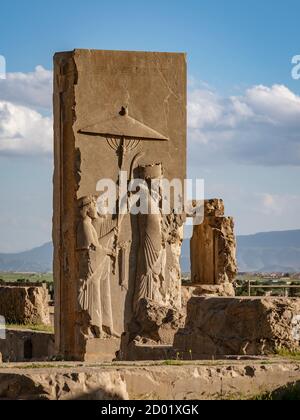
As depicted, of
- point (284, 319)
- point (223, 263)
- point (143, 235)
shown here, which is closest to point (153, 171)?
point (143, 235)

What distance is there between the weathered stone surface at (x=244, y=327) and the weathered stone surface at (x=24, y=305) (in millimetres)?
12517

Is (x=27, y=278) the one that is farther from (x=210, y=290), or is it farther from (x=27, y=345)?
(x=27, y=345)

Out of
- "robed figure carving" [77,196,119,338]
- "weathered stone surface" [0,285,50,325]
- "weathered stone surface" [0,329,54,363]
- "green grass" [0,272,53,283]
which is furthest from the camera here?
"green grass" [0,272,53,283]

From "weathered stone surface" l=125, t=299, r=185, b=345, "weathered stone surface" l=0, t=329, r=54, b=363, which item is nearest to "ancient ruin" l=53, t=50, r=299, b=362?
"weathered stone surface" l=0, t=329, r=54, b=363

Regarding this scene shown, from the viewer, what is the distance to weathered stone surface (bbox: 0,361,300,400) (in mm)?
9008

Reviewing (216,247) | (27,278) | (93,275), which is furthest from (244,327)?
(27,278)

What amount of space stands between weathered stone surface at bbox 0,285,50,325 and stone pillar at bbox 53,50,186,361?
16.5ft

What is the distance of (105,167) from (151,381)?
9900 mm

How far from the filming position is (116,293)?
19.1 meters

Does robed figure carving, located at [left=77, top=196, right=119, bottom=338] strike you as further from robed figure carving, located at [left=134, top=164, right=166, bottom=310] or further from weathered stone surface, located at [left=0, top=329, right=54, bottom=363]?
weathered stone surface, located at [left=0, top=329, right=54, bottom=363]

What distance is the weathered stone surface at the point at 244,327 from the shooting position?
11305 millimetres

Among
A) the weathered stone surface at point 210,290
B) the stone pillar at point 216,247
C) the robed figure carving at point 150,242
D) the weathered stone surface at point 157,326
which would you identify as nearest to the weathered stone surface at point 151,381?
the weathered stone surface at point 157,326

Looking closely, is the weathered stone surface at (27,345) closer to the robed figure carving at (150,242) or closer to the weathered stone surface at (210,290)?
the robed figure carving at (150,242)

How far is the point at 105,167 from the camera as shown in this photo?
19016 millimetres
